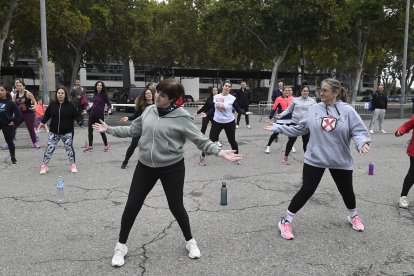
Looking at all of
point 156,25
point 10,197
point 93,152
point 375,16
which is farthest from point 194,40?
point 10,197

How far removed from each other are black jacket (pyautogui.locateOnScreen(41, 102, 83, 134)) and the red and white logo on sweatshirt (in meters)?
4.61

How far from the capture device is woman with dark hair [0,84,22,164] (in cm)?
787

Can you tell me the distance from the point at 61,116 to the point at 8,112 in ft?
5.71

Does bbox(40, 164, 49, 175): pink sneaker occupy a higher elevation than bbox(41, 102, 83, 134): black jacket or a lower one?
lower

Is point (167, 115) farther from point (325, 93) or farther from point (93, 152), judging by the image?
point (93, 152)

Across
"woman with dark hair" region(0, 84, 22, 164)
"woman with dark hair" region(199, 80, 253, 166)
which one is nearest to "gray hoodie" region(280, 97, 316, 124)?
"woman with dark hair" region(199, 80, 253, 166)

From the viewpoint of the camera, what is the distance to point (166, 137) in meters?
3.48

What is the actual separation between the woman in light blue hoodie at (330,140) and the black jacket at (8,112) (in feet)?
20.0

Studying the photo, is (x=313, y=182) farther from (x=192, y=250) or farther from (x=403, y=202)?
(x=403, y=202)

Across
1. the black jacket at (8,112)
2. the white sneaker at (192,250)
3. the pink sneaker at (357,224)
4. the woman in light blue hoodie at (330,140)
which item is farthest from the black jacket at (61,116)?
the pink sneaker at (357,224)

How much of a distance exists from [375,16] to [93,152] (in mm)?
21697

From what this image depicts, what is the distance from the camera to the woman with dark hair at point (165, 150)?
11.4 ft

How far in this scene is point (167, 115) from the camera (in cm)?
351

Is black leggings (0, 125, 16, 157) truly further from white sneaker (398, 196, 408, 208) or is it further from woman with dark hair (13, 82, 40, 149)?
white sneaker (398, 196, 408, 208)
